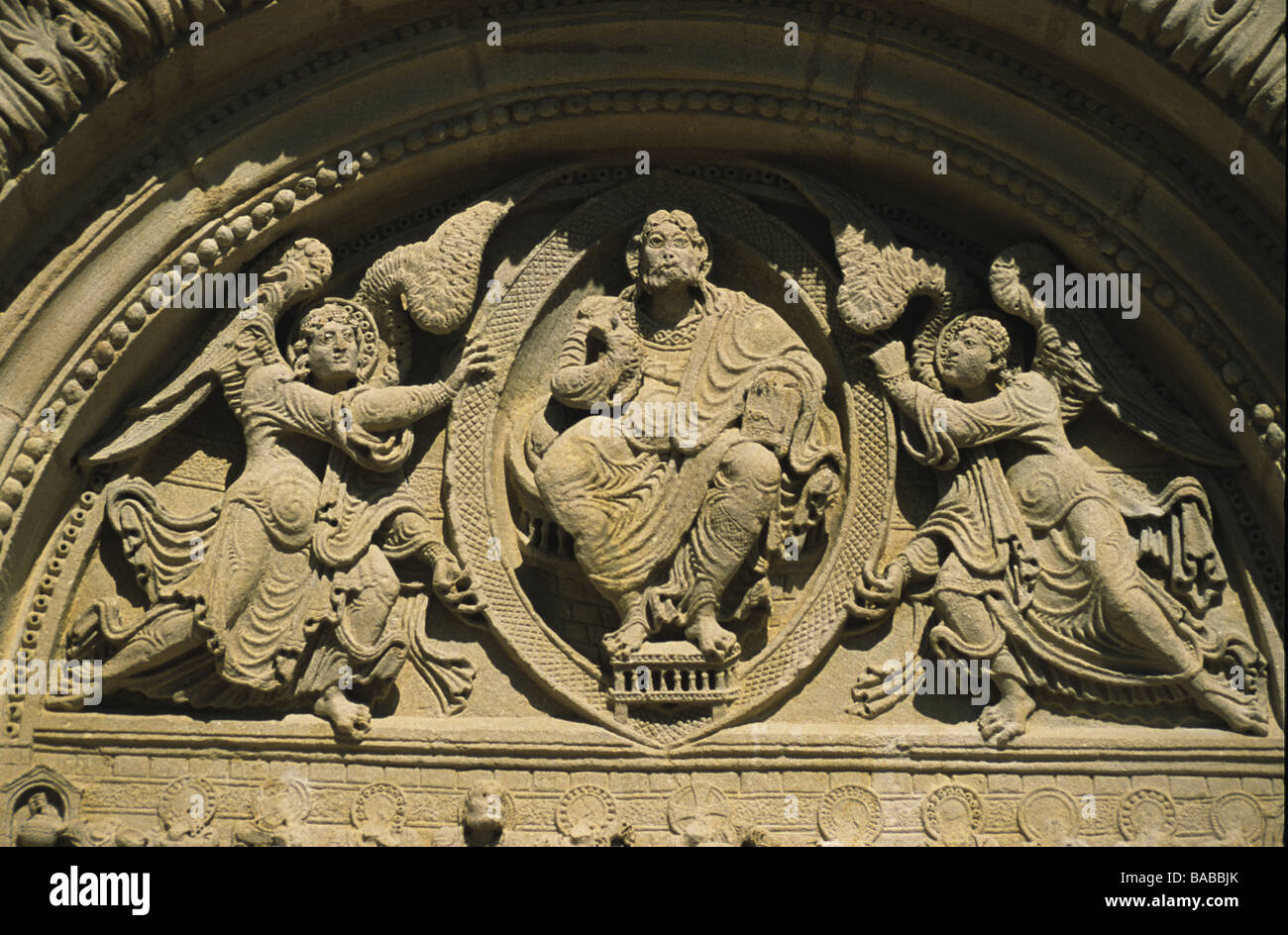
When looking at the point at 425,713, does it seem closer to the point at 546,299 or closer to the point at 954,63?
the point at 546,299

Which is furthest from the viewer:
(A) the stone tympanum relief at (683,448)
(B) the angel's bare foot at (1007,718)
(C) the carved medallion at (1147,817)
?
(A) the stone tympanum relief at (683,448)

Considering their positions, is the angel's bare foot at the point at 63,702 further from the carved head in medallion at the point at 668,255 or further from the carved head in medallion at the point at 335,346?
the carved head in medallion at the point at 668,255

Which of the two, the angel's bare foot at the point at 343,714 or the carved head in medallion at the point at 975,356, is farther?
the carved head in medallion at the point at 975,356

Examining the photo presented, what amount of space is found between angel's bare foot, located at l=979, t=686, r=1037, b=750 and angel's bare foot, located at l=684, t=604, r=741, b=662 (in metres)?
0.91

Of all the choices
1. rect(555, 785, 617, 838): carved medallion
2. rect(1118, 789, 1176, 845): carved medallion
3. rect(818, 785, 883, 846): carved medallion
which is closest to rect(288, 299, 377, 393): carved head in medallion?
rect(555, 785, 617, 838): carved medallion

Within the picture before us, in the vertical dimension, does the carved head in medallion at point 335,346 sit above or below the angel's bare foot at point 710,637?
above

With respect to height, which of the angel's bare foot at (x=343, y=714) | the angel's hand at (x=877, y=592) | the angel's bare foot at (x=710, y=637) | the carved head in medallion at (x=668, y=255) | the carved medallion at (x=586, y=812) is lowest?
the carved medallion at (x=586, y=812)

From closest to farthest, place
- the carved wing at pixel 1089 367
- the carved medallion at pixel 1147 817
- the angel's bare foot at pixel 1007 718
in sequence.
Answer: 1. the carved medallion at pixel 1147 817
2. the angel's bare foot at pixel 1007 718
3. the carved wing at pixel 1089 367

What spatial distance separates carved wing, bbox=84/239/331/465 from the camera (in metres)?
6.54

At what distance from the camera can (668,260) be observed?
6719mm

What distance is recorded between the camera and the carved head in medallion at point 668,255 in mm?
6723

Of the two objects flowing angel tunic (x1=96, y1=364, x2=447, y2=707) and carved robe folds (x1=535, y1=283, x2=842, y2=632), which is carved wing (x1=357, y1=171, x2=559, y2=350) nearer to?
flowing angel tunic (x1=96, y1=364, x2=447, y2=707)

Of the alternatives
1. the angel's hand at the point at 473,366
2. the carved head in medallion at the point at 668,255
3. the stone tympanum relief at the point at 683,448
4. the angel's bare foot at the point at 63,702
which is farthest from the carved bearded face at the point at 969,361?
the angel's bare foot at the point at 63,702

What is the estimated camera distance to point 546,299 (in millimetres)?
6812
